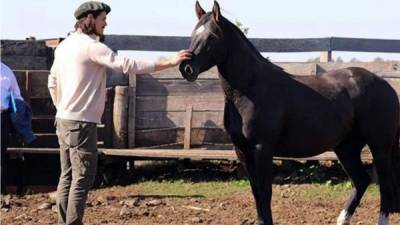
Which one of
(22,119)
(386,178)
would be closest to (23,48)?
(22,119)

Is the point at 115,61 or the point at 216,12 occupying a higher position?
the point at 216,12

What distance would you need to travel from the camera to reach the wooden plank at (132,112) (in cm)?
952

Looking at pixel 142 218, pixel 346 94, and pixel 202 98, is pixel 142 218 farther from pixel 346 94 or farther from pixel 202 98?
pixel 202 98

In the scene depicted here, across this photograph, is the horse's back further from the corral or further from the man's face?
the corral

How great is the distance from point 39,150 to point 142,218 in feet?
9.69

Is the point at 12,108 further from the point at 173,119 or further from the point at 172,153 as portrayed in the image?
the point at 173,119

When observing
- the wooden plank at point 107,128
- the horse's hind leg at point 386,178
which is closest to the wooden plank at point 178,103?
the wooden plank at point 107,128

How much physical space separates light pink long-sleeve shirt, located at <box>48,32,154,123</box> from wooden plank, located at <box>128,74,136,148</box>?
4.47 metres

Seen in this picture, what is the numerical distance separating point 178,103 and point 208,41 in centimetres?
415

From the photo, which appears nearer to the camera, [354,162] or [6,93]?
[354,162]

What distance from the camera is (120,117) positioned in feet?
31.3

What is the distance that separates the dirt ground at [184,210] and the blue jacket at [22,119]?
2.46 ft

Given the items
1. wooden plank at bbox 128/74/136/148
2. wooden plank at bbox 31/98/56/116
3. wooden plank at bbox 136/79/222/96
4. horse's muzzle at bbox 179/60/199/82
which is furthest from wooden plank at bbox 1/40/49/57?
horse's muzzle at bbox 179/60/199/82

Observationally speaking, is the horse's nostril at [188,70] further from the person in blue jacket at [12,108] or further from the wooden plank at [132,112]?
the wooden plank at [132,112]
